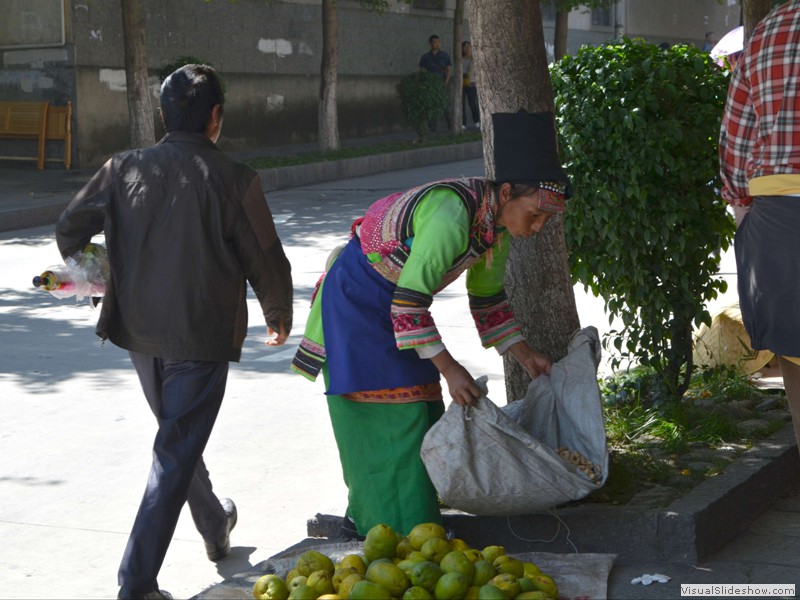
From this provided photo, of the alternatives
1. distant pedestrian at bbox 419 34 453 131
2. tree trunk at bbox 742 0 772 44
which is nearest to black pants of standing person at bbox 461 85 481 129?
distant pedestrian at bbox 419 34 453 131

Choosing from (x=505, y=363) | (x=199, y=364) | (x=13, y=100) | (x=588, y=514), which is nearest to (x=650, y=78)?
(x=505, y=363)

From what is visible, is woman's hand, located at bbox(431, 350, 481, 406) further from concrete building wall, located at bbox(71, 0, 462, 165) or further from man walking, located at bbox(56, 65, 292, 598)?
concrete building wall, located at bbox(71, 0, 462, 165)

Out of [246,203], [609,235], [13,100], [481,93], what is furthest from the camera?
[13,100]

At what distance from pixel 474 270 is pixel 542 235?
766 millimetres

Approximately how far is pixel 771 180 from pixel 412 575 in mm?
1520

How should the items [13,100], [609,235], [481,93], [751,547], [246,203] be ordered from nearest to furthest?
[246,203]
[751,547]
[481,93]
[609,235]
[13,100]

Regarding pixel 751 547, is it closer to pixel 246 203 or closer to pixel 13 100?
pixel 246 203

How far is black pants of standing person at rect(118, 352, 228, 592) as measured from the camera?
3877 millimetres

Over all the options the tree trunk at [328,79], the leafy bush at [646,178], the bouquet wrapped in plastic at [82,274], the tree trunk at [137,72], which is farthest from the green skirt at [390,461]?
the tree trunk at [328,79]

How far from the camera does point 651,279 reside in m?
5.34

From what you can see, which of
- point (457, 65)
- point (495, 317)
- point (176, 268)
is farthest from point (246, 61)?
point (176, 268)

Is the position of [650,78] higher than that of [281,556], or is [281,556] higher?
[650,78]

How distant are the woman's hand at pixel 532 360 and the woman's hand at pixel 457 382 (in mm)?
504

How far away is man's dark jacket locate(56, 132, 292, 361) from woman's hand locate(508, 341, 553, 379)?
0.90 m
